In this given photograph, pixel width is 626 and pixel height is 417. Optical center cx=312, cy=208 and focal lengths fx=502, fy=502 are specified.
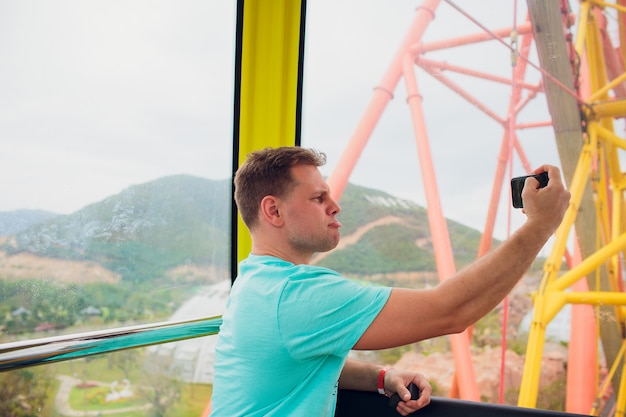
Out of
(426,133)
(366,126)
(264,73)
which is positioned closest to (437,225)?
(426,133)

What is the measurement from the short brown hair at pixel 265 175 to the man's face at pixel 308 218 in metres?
0.02

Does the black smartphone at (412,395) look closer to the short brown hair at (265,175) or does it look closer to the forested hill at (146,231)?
the short brown hair at (265,175)

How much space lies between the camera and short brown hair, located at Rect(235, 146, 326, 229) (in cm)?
112

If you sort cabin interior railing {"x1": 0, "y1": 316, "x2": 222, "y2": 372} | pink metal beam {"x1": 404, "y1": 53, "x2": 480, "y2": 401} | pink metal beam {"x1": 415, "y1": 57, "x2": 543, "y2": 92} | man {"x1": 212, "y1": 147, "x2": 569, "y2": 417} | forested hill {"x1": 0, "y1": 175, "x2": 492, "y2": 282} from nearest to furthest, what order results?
man {"x1": 212, "y1": 147, "x2": 569, "y2": 417} → cabin interior railing {"x1": 0, "y1": 316, "x2": 222, "y2": 372} → forested hill {"x1": 0, "y1": 175, "x2": 492, "y2": 282} → pink metal beam {"x1": 415, "y1": 57, "x2": 543, "y2": 92} → pink metal beam {"x1": 404, "y1": 53, "x2": 480, "y2": 401}

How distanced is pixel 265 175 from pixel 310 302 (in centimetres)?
36

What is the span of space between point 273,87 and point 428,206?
1.52 m

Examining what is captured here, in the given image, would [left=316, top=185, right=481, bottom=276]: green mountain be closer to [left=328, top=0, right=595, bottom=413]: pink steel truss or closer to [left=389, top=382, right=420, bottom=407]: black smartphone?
[left=328, top=0, right=595, bottom=413]: pink steel truss

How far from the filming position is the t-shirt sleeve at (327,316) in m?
0.87

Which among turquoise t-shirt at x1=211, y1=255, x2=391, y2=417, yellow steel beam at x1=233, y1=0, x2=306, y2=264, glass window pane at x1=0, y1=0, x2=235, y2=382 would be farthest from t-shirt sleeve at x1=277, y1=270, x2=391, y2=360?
yellow steel beam at x1=233, y1=0, x2=306, y2=264

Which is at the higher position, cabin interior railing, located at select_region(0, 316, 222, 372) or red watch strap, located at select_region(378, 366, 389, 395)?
cabin interior railing, located at select_region(0, 316, 222, 372)

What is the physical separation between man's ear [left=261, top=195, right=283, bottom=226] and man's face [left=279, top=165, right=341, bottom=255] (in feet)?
0.04

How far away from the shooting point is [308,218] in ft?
3.59

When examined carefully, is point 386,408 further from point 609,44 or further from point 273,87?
point 609,44

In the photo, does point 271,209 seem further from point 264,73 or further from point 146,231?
point 264,73
